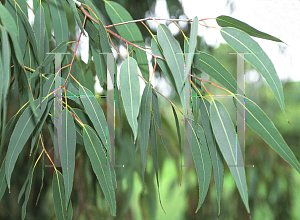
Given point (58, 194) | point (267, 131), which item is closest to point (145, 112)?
point (267, 131)

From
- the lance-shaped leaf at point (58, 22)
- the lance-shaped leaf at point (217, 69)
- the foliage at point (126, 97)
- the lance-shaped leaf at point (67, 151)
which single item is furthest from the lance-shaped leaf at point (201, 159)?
the lance-shaped leaf at point (58, 22)

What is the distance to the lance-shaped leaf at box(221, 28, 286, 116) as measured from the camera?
0.32 meters

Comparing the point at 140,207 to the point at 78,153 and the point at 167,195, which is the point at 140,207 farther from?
the point at 78,153

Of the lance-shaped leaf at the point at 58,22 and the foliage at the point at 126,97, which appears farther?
the lance-shaped leaf at the point at 58,22

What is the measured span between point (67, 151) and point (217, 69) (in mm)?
307

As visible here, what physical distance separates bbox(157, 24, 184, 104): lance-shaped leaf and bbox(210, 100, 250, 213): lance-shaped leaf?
0.07m

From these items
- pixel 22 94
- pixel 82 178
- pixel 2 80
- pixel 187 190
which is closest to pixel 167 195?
pixel 187 190

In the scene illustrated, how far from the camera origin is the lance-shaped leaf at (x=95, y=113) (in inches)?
14.4

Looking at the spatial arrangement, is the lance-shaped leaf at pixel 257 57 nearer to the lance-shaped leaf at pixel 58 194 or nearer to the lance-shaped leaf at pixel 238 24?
the lance-shaped leaf at pixel 238 24

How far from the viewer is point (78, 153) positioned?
831mm

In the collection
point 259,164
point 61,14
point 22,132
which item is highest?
point 61,14

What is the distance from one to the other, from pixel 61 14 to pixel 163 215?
2.54ft

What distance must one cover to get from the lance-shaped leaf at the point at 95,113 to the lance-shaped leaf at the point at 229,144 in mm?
176

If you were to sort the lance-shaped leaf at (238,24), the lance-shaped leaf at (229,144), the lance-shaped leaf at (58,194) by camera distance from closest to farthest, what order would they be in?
the lance-shaped leaf at (229,144) → the lance-shaped leaf at (238,24) → the lance-shaped leaf at (58,194)
